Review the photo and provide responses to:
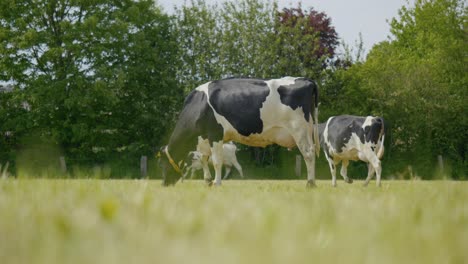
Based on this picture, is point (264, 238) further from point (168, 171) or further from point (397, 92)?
point (397, 92)

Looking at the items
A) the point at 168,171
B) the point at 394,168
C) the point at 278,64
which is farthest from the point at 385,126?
the point at 278,64

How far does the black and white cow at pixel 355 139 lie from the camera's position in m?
16.2

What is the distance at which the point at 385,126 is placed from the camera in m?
16.8

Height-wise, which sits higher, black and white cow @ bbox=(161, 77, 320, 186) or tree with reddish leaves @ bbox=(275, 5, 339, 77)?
tree with reddish leaves @ bbox=(275, 5, 339, 77)

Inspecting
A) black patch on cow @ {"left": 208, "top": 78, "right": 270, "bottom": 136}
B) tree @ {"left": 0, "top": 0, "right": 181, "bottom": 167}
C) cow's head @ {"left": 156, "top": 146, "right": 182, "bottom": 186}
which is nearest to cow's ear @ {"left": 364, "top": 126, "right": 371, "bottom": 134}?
black patch on cow @ {"left": 208, "top": 78, "right": 270, "bottom": 136}

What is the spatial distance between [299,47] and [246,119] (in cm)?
2426

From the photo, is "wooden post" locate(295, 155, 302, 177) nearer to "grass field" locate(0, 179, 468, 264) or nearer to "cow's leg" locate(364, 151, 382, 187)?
Answer: "cow's leg" locate(364, 151, 382, 187)

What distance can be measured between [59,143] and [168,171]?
68.7 feet

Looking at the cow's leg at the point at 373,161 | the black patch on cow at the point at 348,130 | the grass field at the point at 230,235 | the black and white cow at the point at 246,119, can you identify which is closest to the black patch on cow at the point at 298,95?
the black and white cow at the point at 246,119

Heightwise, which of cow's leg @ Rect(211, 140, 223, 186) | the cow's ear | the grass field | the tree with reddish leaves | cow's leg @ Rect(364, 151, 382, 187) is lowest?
cow's leg @ Rect(364, 151, 382, 187)

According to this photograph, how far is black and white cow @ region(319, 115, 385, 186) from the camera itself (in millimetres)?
16234

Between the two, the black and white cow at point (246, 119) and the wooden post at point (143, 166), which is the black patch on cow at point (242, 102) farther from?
the wooden post at point (143, 166)

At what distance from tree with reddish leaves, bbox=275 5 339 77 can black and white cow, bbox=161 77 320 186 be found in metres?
21.9

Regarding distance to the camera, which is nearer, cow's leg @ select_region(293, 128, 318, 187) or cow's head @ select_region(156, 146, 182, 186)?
cow's leg @ select_region(293, 128, 318, 187)
